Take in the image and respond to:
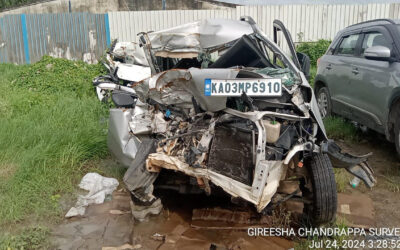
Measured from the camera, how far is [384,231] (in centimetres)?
346

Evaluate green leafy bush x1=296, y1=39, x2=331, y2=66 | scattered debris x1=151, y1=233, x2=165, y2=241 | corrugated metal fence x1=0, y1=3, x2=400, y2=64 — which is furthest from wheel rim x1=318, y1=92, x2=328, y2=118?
corrugated metal fence x1=0, y1=3, x2=400, y2=64

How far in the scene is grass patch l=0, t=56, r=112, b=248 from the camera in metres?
3.90

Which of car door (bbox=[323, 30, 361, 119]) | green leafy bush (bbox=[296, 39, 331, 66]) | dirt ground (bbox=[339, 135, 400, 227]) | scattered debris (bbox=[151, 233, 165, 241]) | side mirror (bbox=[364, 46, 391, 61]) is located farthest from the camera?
green leafy bush (bbox=[296, 39, 331, 66])

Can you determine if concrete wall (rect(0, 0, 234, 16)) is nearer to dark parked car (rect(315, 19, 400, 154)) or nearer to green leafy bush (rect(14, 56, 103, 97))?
green leafy bush (rect(14, 56, 103, 97))

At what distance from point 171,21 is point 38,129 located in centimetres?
793

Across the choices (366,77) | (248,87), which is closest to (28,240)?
(248,87)

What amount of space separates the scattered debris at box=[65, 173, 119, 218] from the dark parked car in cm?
345

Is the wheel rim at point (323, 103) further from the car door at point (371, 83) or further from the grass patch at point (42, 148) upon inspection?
the grass patch at point (42, 148)

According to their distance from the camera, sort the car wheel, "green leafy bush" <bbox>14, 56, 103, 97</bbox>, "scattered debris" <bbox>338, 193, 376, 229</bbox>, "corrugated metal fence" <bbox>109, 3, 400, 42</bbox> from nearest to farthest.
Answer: "scattered debris" <bbox>338, 193, 376, 229</bbox> < the car wheel < "green leafy bush" <bbox>14, 56, 103, 97</bbox> < "corrugated metal fence" <bbox>109, 3, 400, 42</bbox>

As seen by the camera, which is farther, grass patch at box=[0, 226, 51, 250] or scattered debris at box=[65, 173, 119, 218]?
scattered debris at box=[65, 173, 119, 218]

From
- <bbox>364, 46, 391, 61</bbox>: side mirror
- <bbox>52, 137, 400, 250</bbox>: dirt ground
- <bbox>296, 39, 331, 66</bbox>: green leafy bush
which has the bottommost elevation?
<bbox>52, 137, 400, 250</bbox>: dirt ground

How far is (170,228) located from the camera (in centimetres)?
359

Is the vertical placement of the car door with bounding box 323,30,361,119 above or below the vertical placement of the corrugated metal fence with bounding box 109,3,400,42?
below

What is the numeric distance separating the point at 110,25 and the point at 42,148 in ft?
26.2
